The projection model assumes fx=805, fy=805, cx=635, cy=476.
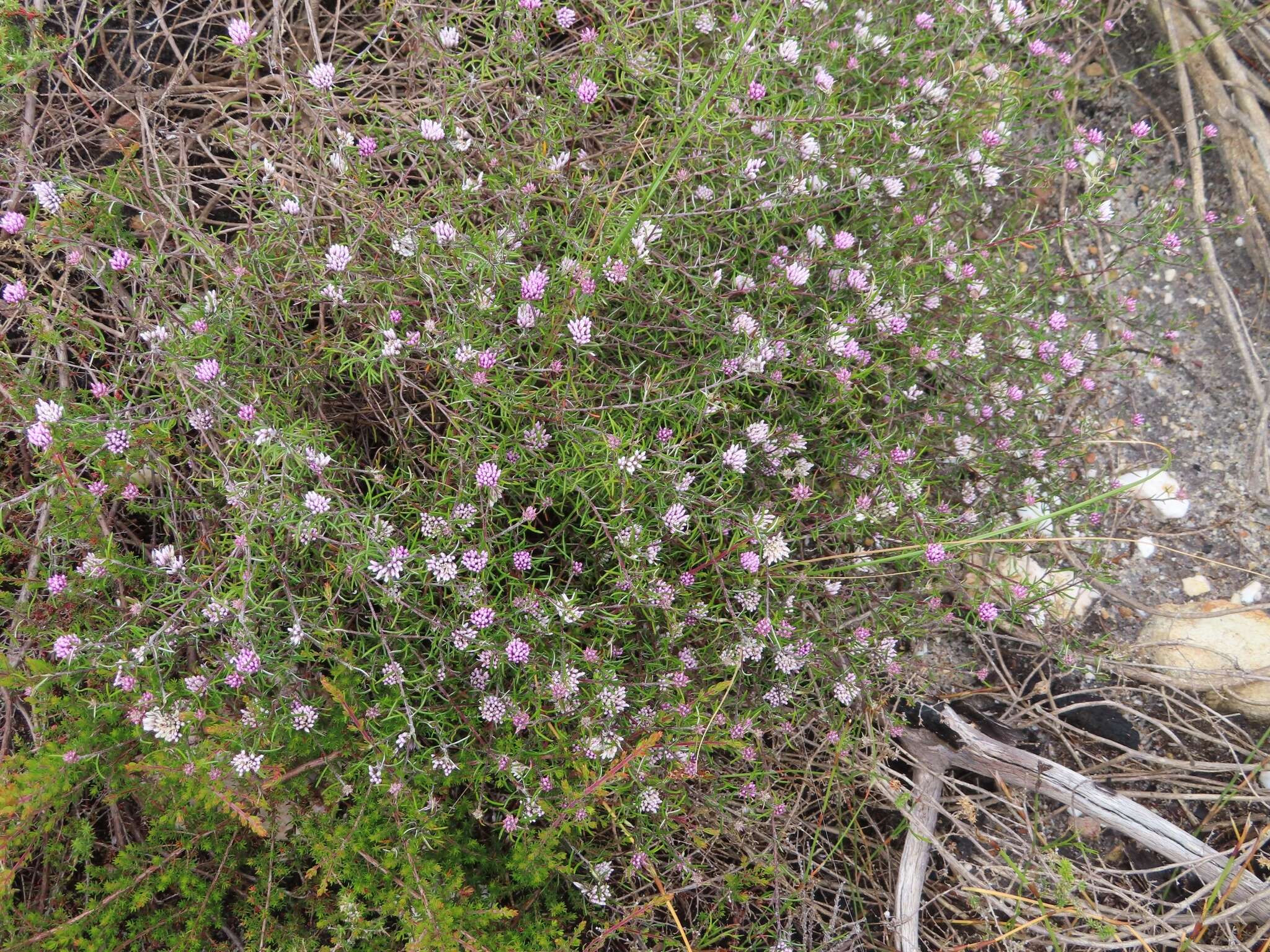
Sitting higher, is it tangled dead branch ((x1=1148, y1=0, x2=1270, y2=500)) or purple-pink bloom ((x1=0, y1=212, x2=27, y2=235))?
purple-pink bloom ((x1=0, y1=212, x2=27, y2=235))

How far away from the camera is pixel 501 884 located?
2584 millimetres

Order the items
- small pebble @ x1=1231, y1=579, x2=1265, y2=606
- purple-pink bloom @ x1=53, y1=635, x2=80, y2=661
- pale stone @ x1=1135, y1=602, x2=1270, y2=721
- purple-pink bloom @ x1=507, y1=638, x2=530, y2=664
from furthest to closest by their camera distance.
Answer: small pebble @ x1=1231, y1=579, x2=1265, y2=606 < pale stone @ x1=1135, y1=602, x2=1270, y2=721 < purple-pink bloom @ x1=507, y1=638, x2=530, y2=664 < purple-pink bloom @ x1=53, y1=635, x2=80, y2=661

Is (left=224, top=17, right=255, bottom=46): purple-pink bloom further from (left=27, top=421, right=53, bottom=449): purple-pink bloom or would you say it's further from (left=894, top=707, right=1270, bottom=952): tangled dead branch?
(left=894, top=707, right=1270, bottom=952): tangled dead branch

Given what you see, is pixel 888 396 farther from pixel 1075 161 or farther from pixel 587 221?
pixel 1075 161

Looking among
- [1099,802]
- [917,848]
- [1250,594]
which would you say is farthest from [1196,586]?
[917,848]

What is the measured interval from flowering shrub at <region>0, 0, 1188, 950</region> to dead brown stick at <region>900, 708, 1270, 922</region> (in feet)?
0.93

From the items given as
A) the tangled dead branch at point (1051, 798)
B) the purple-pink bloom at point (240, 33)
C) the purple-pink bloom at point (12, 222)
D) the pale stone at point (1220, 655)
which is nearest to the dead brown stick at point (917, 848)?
the tangled dead branch at point (1051, 798)

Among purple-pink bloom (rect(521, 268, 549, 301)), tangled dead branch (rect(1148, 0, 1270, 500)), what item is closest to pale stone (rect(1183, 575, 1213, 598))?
tangled dead branch (rect(1148, 0, 1270, 500))

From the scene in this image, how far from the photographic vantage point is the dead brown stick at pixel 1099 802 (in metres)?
2.87

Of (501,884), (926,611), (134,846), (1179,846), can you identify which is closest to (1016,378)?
(926,611)

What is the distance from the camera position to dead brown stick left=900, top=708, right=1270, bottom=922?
2.87m

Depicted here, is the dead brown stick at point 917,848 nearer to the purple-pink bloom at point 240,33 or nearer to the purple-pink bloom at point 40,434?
the purple-pink bloom at point 40,434

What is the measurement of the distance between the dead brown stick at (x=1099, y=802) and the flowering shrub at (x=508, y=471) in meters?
0.28

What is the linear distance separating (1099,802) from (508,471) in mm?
2485
